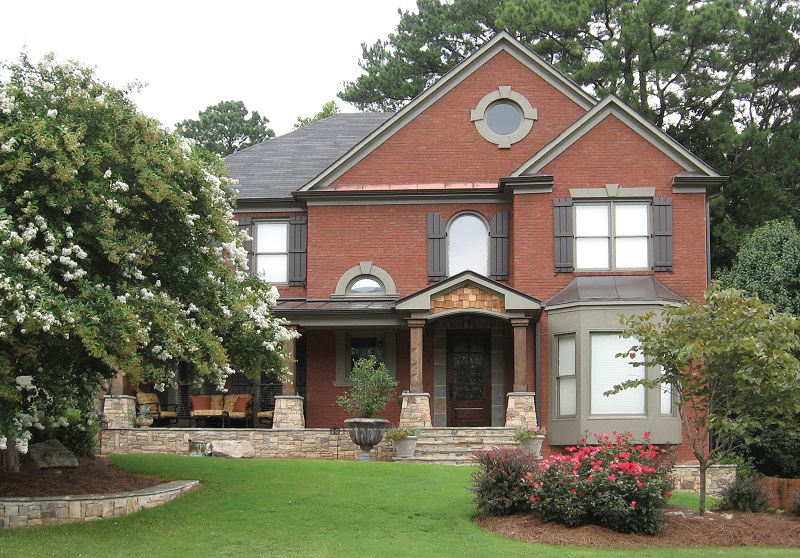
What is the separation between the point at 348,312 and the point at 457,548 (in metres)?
10.8

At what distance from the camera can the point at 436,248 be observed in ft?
82.7

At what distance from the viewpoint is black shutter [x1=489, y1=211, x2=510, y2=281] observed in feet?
81.8

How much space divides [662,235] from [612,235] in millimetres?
1100

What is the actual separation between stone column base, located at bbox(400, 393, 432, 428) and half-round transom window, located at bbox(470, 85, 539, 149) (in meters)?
6.93

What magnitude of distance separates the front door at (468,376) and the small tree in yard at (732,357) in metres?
9.15

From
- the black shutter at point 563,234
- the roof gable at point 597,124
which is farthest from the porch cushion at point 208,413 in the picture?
the roof gable at point 597,124

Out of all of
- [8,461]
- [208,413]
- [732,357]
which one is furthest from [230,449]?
[732,357]

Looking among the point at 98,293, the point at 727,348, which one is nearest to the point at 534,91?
the point at 727,348

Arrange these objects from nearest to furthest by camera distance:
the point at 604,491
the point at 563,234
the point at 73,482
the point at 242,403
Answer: the point at 604,491, the point at 73,482, the point at 563,234, the point at 242,403

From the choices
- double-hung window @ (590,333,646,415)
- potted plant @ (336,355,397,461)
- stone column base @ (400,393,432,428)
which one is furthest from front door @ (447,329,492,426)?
double-hung window @ (590,333,646,415)

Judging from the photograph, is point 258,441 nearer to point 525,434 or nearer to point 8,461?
point 525,434

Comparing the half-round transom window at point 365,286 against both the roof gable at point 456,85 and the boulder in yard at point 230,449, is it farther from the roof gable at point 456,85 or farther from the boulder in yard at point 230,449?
the boulder in yard at point 230,449

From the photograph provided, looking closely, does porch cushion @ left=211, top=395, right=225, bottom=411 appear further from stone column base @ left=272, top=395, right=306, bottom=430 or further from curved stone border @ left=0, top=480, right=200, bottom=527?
curved stone border @ left=0, top=480, right=200, bottom=527

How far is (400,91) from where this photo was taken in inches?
1748
